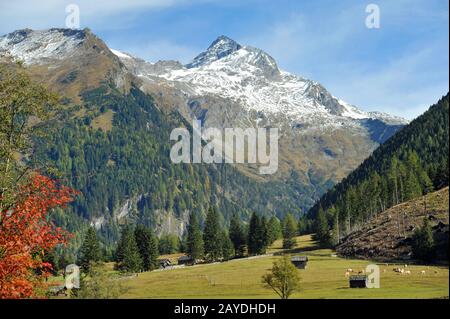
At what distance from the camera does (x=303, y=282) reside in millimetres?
106812

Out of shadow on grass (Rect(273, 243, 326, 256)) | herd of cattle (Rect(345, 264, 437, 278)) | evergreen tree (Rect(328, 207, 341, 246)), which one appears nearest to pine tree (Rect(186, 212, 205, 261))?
shadow on grass (Rect(273, 243, 326, 256))

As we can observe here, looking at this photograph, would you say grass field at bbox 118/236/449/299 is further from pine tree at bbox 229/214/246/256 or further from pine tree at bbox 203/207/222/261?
pine tree at bbox 229/214/246/256

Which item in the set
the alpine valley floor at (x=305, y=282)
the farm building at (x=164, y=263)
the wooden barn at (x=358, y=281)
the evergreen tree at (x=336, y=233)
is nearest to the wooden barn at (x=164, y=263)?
the farm building at (x=164, y=263)

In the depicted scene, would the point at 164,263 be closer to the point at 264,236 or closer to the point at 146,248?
the point at 146,248

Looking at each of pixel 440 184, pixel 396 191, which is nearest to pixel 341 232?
pixel 396 191

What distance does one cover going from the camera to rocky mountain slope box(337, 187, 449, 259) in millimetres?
134625

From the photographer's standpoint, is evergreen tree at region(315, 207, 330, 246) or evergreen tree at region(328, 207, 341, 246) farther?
evergreen tree at region(315, 207, 330, 246)

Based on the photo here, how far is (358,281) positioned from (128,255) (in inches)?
3249

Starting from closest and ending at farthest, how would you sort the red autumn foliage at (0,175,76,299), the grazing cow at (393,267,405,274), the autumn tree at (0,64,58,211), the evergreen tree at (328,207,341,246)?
the red autumn foliage at (0,175,76,299) → the autumn tree at (0,64,58,211) → the grazing cow at (393,267,405,274) → the evergreen tree at (328,207,341,246)

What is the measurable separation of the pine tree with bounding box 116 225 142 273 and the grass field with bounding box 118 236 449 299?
31.6 ft

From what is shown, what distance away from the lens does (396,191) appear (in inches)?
7141

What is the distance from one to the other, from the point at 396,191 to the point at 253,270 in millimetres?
73376
